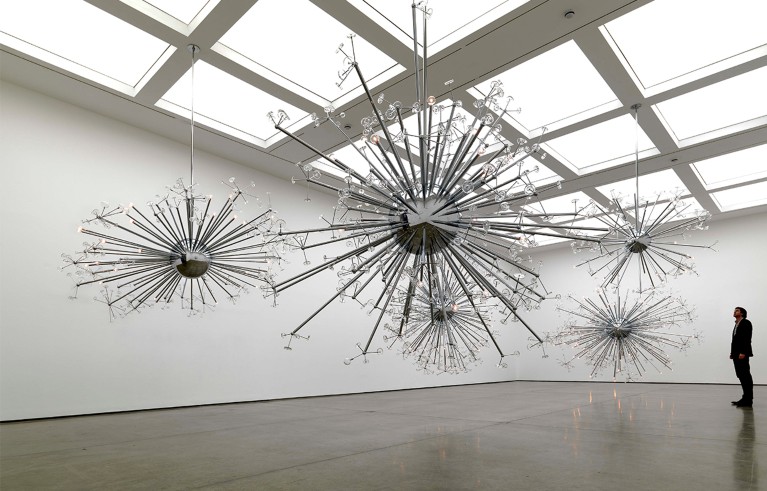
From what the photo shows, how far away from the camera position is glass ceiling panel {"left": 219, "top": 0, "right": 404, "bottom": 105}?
518 centimetres

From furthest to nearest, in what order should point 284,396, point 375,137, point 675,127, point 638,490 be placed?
1. point 284,396
2. point 675,127
3. point 638,490
4. point 375,137

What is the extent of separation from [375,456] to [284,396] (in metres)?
5.41

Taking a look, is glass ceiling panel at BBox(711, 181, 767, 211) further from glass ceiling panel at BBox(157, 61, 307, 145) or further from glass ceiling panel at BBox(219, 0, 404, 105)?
glass ceiling panel at BBox(157, 61, 307, 145)

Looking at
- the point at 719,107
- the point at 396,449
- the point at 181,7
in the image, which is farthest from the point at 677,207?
the point at 181,7

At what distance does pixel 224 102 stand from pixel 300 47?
179 cm

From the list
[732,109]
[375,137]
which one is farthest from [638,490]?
[732,109]

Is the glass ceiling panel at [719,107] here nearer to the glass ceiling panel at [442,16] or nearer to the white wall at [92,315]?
the glass ceiling panel at [442,16]

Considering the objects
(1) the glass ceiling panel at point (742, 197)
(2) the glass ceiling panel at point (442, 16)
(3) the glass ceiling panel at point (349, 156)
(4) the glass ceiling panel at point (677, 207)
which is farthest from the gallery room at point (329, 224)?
(1) the glass ceiling panel at point (742, 197)

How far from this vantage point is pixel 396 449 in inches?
159

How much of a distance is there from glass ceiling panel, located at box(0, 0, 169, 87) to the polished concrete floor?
13.9 ft

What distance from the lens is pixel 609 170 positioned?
8883 mm

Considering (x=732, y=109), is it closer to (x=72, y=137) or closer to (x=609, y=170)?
(x=609, y=170)

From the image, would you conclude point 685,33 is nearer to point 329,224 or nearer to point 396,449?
point 329,224

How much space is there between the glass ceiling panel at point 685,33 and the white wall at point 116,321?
6.26 meters
